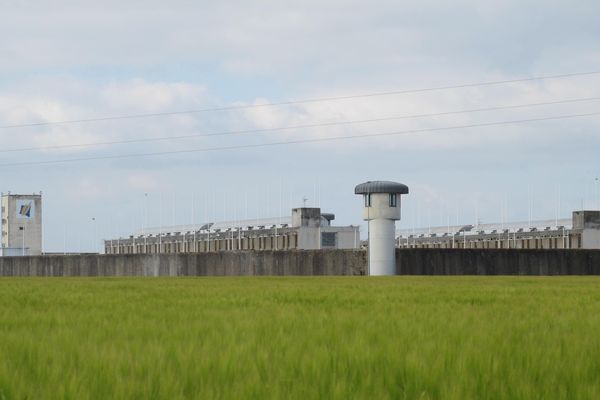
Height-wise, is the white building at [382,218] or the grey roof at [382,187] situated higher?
the grey roof at [382,187]

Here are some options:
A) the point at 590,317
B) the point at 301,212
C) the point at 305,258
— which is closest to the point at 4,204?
the point at 301,212

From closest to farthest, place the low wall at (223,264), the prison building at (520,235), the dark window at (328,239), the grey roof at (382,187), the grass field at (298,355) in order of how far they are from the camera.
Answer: the grass field at (298,355) → the grey roof at (382,187) → the low wall at (223,264) → the prison building at (520,235) → the dark window at (328,239)

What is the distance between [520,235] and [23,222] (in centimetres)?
6422

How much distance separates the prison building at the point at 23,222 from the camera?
420 feet

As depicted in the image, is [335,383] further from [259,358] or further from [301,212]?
[301,212]

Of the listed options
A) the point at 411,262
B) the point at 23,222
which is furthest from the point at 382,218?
the point at 23,222

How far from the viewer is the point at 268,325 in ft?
26.8

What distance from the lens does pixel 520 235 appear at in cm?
9931

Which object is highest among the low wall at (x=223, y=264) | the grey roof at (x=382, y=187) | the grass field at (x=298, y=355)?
the grey roof at (x=382, y=187)

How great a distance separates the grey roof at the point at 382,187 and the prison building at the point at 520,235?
3838cm

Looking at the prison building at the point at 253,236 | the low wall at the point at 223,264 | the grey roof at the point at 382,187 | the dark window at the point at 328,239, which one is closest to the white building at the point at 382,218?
the grey roof at the point at 382,187

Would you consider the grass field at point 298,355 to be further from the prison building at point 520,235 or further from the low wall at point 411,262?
the prison building at point 520,235

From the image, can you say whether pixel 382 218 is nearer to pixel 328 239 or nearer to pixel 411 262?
pixel 411 262

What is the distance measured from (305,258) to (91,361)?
35.1 metres
